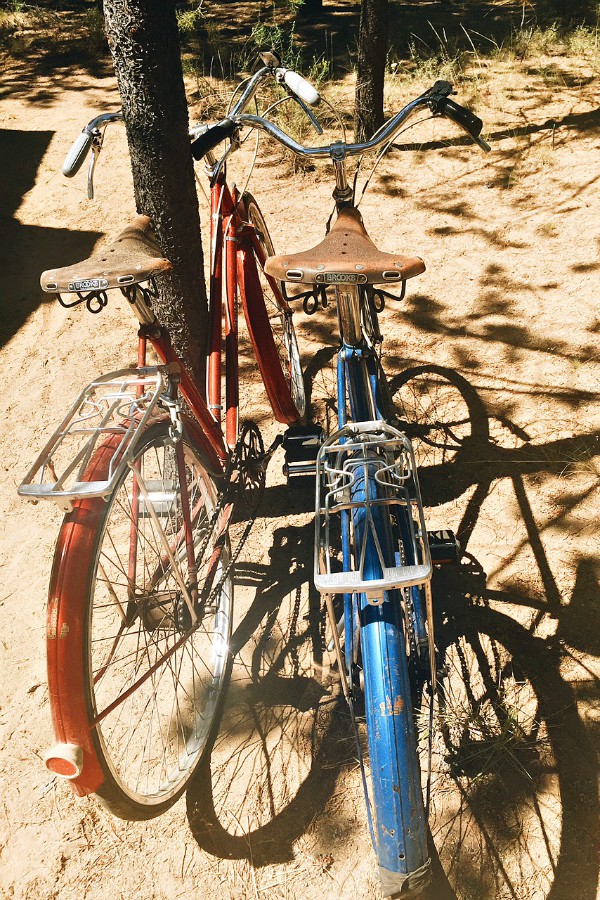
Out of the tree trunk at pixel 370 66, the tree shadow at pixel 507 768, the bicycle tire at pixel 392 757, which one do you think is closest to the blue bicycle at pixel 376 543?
the bicycle tire at pixel 392 757

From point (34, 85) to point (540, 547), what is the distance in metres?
7.63

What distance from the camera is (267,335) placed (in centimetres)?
292

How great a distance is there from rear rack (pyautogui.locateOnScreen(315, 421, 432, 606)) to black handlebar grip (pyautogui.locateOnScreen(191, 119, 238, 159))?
1.25 metres

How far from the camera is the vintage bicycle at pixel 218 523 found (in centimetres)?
158

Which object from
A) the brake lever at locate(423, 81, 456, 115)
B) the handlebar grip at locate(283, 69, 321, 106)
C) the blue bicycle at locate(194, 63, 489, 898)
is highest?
the handlebar grip at locate(283, 69, 321, 106)

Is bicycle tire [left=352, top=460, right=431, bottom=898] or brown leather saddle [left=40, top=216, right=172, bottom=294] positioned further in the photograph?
brown leather saddle [left=40, top=216, right=172, bottom=294]

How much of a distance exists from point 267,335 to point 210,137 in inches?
32.3

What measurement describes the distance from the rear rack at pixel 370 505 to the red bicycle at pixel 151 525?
507mm

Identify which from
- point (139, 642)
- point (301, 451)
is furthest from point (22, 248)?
point (139, 642)

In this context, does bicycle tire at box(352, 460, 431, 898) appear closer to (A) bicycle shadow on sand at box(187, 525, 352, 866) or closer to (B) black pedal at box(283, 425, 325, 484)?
(A) bicycle shadow on sand at box(187, 525, 352, 866)

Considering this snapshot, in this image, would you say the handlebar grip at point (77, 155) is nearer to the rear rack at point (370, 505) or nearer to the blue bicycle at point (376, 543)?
the blue bicycle at point (376, 543)

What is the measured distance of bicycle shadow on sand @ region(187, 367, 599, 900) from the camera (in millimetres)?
1970

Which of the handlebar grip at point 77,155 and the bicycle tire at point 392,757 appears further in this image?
the handlebar grip at point 77,155

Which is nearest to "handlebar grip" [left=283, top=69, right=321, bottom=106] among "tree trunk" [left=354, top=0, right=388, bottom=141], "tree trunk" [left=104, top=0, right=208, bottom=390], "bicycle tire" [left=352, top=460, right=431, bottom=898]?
"tree trunk" [left=104, top=0, right=208, bottom=390]
